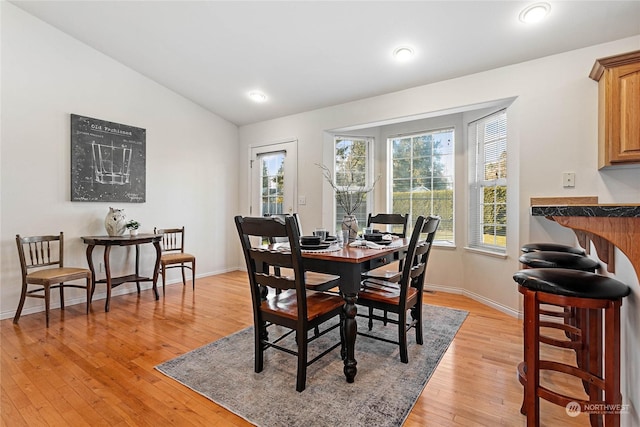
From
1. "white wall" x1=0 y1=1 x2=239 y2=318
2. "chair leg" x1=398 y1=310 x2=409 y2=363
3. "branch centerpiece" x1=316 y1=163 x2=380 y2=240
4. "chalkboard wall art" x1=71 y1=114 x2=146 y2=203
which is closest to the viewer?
"chair leg" x1=398 y1=310 x2=409 y2=363

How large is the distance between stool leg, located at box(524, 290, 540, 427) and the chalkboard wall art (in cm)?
423

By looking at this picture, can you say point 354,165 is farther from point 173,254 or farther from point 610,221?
point 610,221

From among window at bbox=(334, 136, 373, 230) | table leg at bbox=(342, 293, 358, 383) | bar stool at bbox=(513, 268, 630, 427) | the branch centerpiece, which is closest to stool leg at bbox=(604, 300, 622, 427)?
bar stool at bbox=(513, 268, 630, 427)

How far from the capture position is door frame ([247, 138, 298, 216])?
4.62m

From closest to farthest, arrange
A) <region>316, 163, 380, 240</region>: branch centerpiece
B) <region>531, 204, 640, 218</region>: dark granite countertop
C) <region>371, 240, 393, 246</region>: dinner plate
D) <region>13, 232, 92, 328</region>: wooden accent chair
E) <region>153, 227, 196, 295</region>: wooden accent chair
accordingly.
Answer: <region>531, 204, 640, 218</region>: dark granite countertop → <region>371, 240, 393, 246</region>: dinner plate → <region>13, 232, 92, 328</region>: wooden accent chair → <region>153, 227, 196, 295</region>: wooden accent chair → <region>316, 163, 380, 240</region>: branch centerpiece

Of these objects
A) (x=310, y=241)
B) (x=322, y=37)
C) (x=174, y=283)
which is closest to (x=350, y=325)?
(x=310, y=241)

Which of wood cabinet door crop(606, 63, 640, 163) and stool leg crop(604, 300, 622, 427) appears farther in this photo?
wood cabinet door crop(606, 63, 640, 163)

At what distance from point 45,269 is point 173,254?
1.28m

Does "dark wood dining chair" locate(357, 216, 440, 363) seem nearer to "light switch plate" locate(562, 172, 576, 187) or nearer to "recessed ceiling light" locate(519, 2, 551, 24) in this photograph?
"light switch plate" locate(562, 172, 576, 187)

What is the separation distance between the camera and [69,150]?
11.2 feet

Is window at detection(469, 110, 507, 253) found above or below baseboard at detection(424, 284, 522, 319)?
above

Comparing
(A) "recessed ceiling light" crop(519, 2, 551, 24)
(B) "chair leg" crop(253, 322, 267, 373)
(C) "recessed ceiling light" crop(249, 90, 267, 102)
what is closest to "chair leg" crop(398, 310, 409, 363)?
(B) "chair leg" crop(253, 322, 267, 373)

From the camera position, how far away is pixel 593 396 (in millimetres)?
1357

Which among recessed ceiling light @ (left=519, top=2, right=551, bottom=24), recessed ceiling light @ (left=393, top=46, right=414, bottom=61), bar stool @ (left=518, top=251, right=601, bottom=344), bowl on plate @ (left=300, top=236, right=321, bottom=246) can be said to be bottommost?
bar stool @ (left=518, top=251, right=601, bottom=344)
